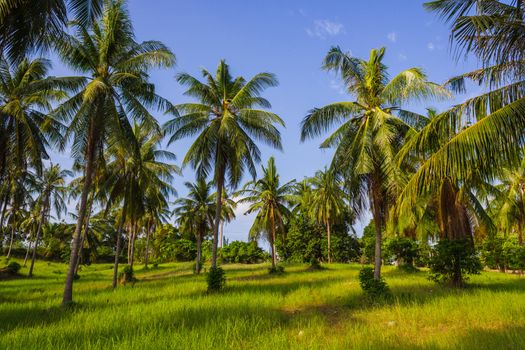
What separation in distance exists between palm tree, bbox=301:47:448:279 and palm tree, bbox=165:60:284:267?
10.5 ft

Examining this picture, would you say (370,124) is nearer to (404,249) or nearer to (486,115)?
(486,115)

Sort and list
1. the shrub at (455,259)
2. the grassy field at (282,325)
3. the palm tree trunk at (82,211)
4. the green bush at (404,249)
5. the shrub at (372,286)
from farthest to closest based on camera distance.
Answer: the green bush at (404,249), the shrub at (455,259), the palm tree trunk at (82,211), the shrub at (372,286), the grassy field at (282,325)

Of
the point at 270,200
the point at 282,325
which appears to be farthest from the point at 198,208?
the point at 282,325

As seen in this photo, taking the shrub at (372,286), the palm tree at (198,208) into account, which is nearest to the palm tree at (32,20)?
the shrub at (372,286)

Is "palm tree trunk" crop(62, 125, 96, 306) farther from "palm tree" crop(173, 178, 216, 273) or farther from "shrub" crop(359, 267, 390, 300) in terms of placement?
"palm tree" crop(173, 178, 216, 273)

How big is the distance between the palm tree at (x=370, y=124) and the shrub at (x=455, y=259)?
2.30m

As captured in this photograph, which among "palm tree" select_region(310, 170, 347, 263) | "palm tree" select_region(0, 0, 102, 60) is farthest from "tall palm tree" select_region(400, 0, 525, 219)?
"palm tree" select_region(310, 170, 347, 263)

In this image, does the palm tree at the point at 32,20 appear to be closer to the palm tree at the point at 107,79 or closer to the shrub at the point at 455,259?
the palm tree at the point at 107,79

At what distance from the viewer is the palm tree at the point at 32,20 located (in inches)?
253

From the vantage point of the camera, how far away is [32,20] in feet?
22.0

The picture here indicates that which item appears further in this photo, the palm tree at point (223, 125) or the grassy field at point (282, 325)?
the palm tree at point (223, 125)

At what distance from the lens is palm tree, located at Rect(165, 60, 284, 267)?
15781 millimetres

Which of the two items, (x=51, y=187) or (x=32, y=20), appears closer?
(x=32, y=20)

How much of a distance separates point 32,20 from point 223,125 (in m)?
9.12
